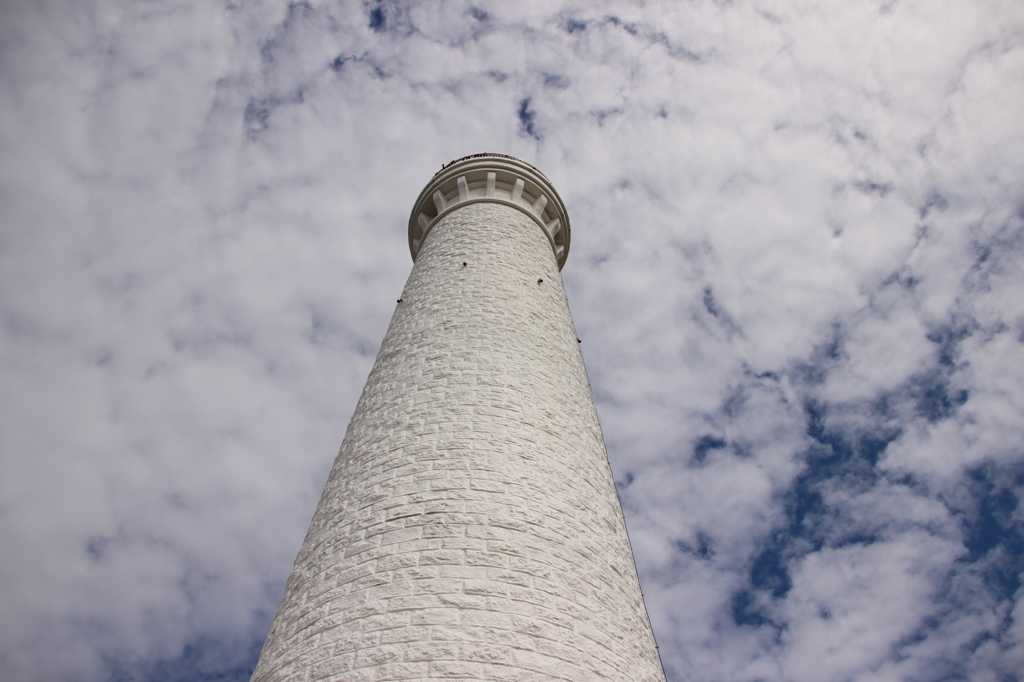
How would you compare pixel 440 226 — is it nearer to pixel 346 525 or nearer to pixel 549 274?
pixel 549 274

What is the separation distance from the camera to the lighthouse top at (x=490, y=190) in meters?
13.2

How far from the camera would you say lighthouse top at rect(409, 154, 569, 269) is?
13156 millimetres

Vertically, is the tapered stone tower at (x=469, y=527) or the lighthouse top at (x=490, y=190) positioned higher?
the lighthouse top at (x=490, y=190)

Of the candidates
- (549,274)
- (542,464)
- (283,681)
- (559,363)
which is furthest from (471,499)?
(549,274)

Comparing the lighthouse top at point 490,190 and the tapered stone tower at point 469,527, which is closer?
the tapered stone tower at point 469,527

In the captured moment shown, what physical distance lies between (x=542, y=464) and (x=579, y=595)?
4.71 feet

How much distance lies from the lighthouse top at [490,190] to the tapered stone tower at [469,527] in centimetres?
421

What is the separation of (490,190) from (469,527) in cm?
880

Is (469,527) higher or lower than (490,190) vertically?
lower

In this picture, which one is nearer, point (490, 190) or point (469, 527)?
point (469, 527)

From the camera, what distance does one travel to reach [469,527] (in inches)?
222

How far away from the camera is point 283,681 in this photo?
5000mm

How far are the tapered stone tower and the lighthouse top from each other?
13.8 ft

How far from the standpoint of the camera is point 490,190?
42.8 feet
